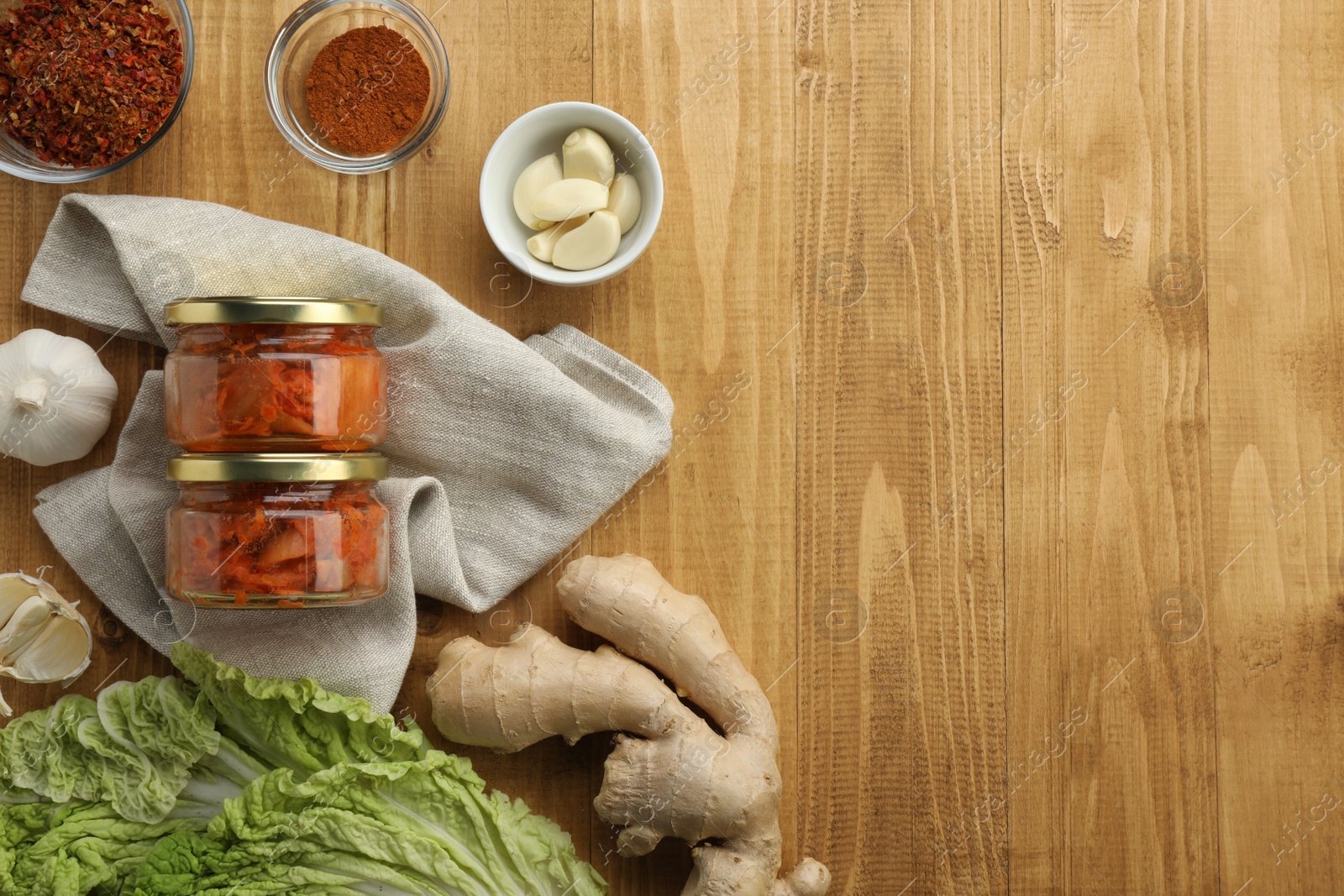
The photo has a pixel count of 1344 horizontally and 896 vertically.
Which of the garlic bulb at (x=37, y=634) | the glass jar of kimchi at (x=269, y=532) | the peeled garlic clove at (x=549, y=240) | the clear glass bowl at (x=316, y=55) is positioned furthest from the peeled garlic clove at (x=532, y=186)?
the garlic bulb at (x=37, y=634)

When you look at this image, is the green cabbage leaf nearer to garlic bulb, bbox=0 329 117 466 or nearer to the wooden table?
the wooden table

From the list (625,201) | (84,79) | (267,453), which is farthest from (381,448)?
(84,79)

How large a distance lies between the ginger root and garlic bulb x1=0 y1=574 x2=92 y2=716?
1.72 feet

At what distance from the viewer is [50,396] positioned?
1.34 m

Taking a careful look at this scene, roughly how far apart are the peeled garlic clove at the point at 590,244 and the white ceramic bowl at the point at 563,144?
0.04ft

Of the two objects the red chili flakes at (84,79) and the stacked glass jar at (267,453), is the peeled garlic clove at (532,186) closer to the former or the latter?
the stacked glass jar at (267,453)

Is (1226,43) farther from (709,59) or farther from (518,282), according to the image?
(518,282)

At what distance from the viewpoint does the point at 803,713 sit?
1489mm

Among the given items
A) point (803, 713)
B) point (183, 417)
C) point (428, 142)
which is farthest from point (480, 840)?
point (428, 142)

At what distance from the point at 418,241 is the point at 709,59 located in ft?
1.75

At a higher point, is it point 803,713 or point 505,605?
point 505,605

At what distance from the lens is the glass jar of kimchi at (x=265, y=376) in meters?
1.21

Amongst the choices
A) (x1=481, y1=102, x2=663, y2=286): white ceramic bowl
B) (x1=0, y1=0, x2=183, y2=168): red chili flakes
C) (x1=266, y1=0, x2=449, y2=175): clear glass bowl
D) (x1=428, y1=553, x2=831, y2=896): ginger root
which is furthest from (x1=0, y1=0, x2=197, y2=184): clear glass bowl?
(x1=428, y1=553, x2=831, y2=896): ginger root

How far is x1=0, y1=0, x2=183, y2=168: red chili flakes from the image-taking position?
132 centimetres
